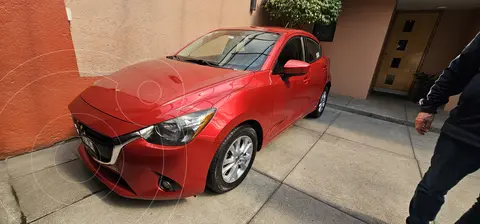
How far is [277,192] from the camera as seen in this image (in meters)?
2.13

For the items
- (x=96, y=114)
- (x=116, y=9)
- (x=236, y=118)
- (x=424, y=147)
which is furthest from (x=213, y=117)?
(x=424, y=147)

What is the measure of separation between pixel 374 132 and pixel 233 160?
3124 mm

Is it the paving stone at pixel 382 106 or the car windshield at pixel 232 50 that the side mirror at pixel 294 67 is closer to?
the car windshield at pixel 232 50

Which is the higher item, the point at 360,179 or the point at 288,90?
the point at 288,90

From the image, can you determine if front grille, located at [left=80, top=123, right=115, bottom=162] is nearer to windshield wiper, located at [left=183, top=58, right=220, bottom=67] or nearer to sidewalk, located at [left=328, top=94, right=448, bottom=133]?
windshield wiper, located at [left=183, top=58, right=220, bottom=67]

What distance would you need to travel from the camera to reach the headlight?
1485 millimetres

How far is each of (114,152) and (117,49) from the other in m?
1.96

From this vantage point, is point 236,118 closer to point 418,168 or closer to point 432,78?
point 418,168

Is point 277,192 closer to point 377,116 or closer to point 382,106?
point 377,116

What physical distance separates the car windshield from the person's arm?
136cm

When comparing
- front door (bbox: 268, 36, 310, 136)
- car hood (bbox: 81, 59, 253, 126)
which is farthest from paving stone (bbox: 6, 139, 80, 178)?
front door (bbox: 268, 36, 310, 136)

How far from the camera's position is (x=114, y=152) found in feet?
4.97

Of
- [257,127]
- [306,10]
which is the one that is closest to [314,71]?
[257,127]

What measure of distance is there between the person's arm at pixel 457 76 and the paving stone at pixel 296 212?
1.10 metres
